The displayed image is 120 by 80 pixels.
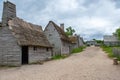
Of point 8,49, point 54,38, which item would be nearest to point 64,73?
point 8,49

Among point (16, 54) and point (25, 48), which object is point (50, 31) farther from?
point (16, 54)

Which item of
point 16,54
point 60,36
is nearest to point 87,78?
point 16,54

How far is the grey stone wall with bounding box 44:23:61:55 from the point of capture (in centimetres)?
4104

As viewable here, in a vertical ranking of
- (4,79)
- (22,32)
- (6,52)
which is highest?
(22,32)

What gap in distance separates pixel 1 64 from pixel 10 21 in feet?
18.6

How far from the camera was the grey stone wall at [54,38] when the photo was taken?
41037 mm

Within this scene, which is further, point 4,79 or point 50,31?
point 50,31

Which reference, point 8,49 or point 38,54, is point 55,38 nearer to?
point 38,54

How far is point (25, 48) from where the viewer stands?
95.9ft

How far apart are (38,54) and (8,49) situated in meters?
5.61

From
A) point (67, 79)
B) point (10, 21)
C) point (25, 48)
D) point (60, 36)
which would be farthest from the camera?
point (60, 36)

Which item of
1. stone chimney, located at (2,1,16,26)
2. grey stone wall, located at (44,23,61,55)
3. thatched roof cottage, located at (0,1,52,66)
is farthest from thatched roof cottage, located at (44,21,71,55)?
stone chimney, located at (2,1,16,26)

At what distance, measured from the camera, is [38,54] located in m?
29.2

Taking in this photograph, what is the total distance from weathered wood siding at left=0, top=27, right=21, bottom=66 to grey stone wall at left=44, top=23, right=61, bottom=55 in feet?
56.3
